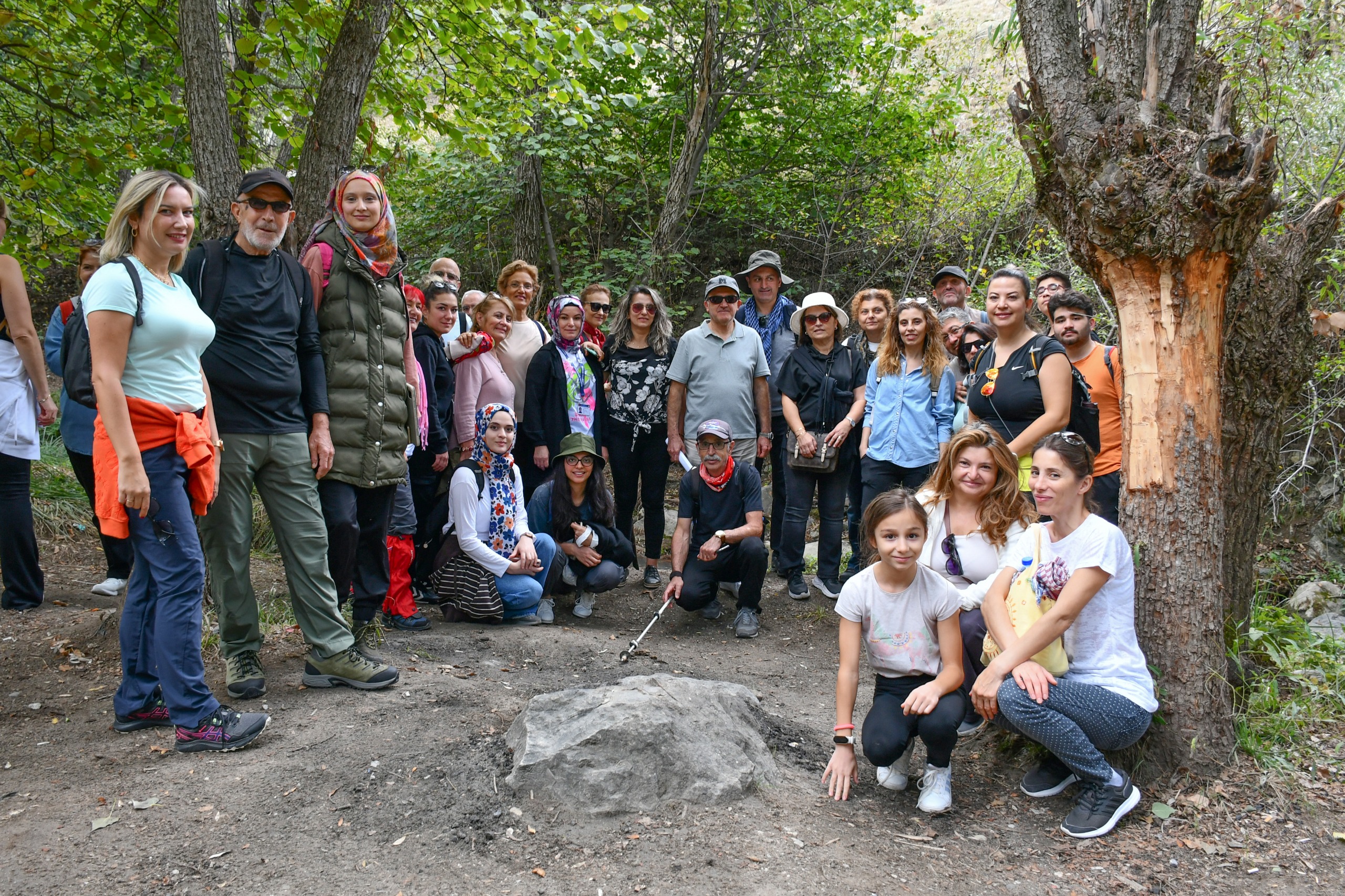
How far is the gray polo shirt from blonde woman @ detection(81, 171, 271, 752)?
131 inches

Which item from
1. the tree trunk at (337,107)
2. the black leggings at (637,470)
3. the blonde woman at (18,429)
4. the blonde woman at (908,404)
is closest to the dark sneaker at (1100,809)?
the blonde woman at (908,404)

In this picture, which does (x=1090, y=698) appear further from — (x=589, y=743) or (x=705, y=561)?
(x=705, y=561)

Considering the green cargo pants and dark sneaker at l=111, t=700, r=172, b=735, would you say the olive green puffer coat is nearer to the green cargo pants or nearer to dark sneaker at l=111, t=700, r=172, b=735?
the green cargo pants

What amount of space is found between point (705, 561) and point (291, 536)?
2604 mm

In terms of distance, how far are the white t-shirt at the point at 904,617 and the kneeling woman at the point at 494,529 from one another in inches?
98.9

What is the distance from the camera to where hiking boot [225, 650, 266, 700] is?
11.8 ft

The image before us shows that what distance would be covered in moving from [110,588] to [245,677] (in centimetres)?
250

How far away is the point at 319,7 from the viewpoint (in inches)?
229

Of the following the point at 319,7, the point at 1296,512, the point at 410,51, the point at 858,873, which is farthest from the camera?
the point at 410,51

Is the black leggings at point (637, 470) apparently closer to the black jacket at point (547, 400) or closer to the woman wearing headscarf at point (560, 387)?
the woman wearing headscarf at point (560, 387)

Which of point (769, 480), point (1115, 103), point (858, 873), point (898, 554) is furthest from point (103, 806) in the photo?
point (769, 480)

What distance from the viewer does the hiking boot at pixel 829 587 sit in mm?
5922

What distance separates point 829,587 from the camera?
596cm

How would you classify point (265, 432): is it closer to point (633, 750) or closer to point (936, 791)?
point (633, 750)
